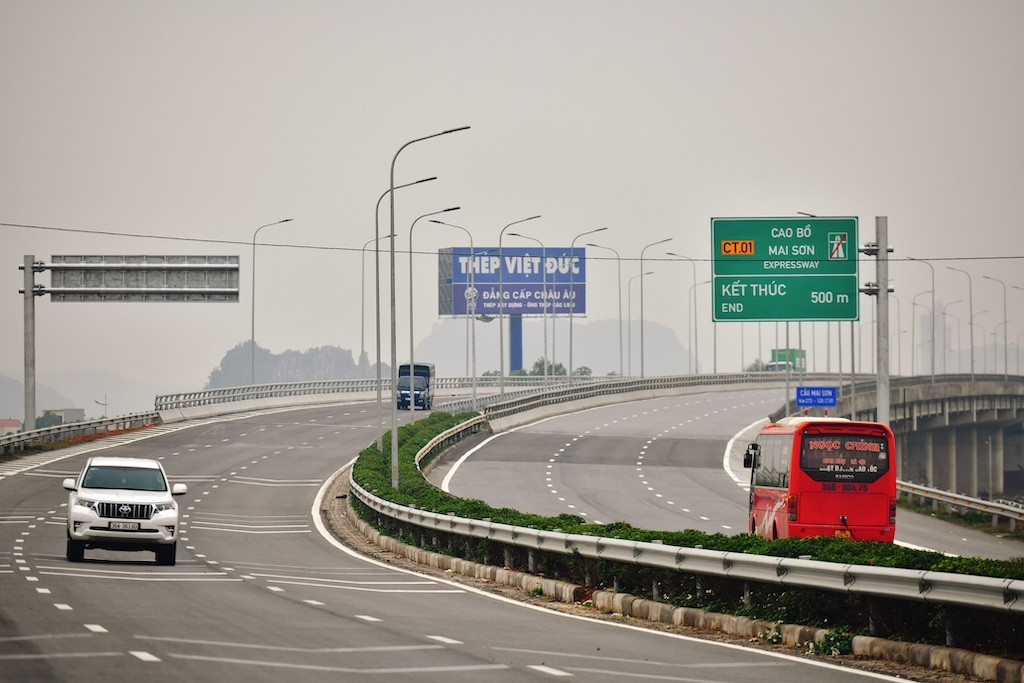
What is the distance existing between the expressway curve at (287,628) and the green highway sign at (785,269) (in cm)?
1961

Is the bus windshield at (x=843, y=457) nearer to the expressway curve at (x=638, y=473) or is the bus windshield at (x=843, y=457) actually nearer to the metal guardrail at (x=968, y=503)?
the expressway curve at (x=638, y=473)

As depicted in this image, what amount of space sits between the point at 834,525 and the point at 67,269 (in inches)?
1788

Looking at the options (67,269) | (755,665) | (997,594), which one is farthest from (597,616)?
(67,269)

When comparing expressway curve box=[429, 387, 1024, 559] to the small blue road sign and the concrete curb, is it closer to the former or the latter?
the small blue road sign

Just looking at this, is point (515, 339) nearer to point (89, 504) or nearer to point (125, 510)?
point (125, 510)

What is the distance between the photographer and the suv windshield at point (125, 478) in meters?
26.3

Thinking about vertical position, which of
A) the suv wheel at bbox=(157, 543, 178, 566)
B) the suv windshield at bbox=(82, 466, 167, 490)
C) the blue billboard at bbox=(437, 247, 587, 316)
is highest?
the blue billboard at bbox=(437, 247, 587, 316)

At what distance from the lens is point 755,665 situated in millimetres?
13852

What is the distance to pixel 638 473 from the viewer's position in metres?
57.7

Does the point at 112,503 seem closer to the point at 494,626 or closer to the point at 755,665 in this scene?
the point at 494,626

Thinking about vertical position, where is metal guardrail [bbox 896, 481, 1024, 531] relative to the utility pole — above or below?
below

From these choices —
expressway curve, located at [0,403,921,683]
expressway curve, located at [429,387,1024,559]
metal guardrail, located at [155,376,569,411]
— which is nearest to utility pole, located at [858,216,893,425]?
expressway curve, located at [429,387,1024,559]

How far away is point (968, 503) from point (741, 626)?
99.8 ft

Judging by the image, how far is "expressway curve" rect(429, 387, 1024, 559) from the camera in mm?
41594
